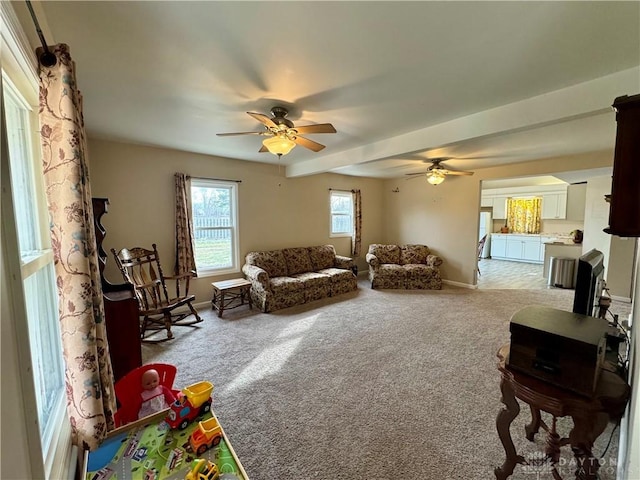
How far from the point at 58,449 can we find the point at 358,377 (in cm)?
202

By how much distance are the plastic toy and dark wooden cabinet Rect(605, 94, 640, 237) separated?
1925 mm

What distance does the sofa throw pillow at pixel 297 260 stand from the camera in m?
5.14

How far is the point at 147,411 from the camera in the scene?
1.71 metres

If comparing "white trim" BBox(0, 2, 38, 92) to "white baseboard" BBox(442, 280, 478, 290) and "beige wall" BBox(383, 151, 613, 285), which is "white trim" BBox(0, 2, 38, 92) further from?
"white baseboard" BBox(442, 280, 478, 290)

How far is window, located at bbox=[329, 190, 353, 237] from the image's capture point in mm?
6354

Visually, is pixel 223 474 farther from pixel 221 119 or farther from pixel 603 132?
pixel 603 132

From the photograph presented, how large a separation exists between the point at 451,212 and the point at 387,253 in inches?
63.3

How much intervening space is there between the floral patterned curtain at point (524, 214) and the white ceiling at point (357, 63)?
6152 mm

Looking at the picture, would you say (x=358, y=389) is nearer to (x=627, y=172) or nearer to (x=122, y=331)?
(x=122, y=331)

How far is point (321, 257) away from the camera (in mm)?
5574

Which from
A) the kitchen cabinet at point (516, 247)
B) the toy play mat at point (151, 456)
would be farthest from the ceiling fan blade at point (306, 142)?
the kitchen cabinet at point (516, 247)

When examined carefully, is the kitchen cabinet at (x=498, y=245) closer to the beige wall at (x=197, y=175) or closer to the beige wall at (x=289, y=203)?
the beige wall at (x=289, y=203)

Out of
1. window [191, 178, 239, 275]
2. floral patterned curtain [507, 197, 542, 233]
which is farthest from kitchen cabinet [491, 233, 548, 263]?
window [191, 178, 239, 275]

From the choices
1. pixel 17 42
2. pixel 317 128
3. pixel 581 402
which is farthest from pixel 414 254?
pixel 17 42
